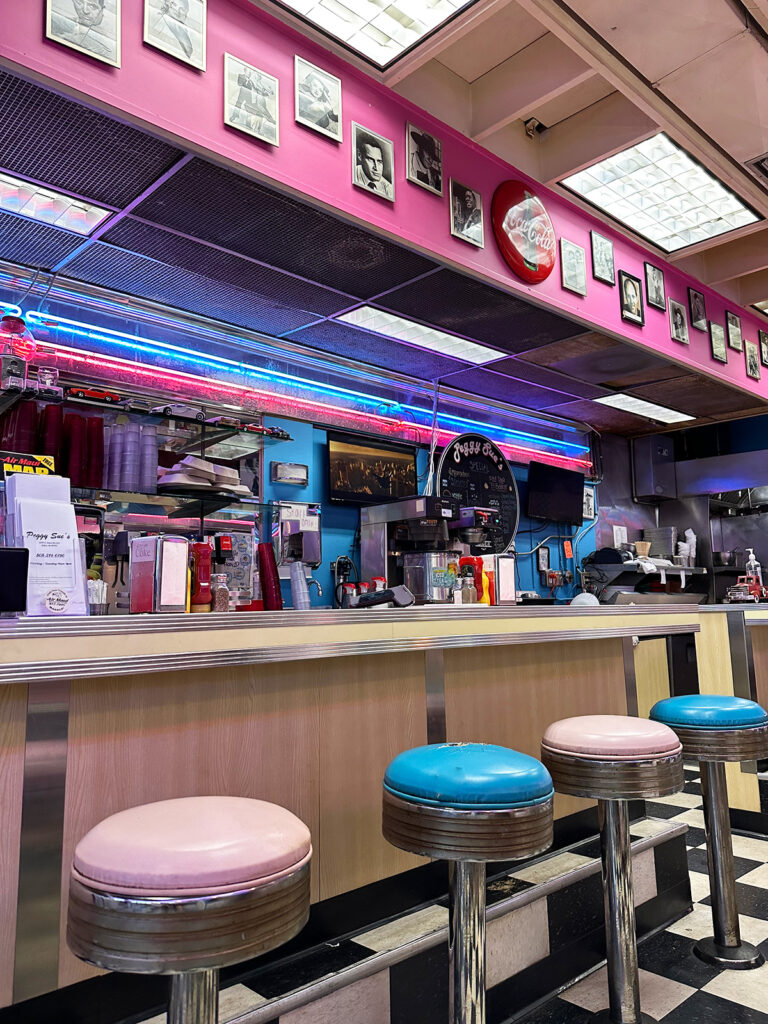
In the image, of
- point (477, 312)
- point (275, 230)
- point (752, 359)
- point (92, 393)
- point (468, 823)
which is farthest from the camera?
point (752, 359)

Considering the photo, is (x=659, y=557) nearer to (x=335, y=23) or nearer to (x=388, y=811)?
(x=335, y=23)

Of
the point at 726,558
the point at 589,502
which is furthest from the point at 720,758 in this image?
the point at 726,558

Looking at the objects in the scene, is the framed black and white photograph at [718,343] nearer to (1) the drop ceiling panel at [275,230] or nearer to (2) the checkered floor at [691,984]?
(1) the drop ceiling panel at [275,230]

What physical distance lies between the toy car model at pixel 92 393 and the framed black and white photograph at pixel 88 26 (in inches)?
58.4

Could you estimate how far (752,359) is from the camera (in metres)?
5.54

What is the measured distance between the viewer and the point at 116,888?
0.91 meters

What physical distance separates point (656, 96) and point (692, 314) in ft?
7.03

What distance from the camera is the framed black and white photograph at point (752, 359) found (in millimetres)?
5484

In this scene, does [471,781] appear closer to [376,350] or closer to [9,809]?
[9,809]

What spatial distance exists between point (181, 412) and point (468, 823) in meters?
2.69

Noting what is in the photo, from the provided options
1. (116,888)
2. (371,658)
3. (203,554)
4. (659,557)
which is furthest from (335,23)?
(659,557)

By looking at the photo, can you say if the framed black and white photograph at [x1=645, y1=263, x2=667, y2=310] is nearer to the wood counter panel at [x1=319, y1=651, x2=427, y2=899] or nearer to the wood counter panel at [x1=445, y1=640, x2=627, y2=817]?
the wood counter panel at [x1=445, y1=640, x2=627, y2=817]

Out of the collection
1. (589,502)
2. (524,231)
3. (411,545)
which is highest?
(524,231)

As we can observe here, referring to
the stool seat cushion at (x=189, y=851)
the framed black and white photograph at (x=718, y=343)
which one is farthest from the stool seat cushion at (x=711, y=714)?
the framed black and white photograph at (x=718, y=343)
